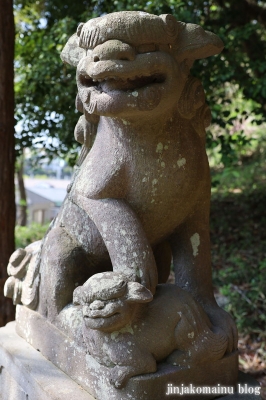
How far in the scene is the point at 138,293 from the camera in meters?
1.25

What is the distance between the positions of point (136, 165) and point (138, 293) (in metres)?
0.41

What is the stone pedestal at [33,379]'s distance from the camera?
1.36 metres

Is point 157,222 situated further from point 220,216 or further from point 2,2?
point 220,216

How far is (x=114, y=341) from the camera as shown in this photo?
4.14 ft

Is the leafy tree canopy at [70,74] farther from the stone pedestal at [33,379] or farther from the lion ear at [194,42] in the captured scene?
the stone pedestal at [33,379]

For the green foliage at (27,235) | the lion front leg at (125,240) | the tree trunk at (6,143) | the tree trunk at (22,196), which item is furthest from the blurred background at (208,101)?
the tree trunk at (22,196)

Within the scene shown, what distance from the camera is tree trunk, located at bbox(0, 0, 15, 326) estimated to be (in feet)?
8.76

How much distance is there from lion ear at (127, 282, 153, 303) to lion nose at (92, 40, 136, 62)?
0.66m

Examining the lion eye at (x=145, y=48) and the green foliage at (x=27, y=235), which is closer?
the lion eye at (x=145, y=48)

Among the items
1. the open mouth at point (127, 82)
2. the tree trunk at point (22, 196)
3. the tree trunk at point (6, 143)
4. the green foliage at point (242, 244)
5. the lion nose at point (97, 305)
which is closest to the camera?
the lion nose at point (97, 305)

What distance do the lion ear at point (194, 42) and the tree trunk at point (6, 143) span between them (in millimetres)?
1579

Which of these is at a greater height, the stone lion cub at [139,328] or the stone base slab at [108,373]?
the stone lion cub at [139,328]

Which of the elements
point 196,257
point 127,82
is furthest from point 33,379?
point 127,82

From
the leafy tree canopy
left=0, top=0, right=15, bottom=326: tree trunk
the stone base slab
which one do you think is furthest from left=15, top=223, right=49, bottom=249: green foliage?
the stone base slab
